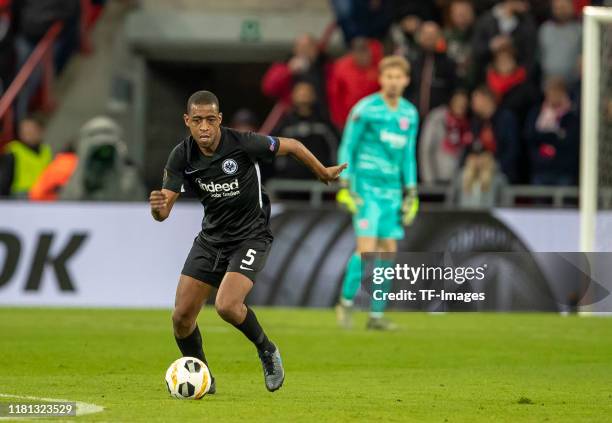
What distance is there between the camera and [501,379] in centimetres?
1084

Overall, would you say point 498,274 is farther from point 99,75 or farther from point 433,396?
point 99,75

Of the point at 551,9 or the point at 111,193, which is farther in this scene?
the point at 551,9

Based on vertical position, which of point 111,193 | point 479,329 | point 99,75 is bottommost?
point 479,329

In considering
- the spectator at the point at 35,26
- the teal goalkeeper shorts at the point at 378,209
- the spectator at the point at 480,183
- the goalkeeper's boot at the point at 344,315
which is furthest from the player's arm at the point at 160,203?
the spectator at the point at 35,26

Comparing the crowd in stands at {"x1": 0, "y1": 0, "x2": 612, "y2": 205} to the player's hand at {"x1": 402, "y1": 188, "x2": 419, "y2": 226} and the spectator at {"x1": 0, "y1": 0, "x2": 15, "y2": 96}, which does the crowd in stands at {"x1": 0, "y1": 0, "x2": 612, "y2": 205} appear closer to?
the spectator at {"x1": 0, "y1": 0, "x2": 15, "y2": 96}

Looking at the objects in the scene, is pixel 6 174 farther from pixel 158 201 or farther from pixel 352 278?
pixel 158 201

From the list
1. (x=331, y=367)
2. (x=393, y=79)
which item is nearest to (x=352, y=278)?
(x=393, y=79)

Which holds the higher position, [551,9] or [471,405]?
[551,9]

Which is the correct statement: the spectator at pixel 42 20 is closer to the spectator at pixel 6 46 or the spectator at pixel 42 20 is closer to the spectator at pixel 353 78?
the spectator at pixel 6 46

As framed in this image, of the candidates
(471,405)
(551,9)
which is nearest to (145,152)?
(551,9)

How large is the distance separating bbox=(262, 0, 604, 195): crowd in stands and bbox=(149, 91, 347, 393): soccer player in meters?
9.01

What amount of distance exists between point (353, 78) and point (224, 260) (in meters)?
10.6

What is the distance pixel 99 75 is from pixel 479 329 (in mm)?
9388

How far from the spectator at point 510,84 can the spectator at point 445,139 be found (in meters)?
0.63
